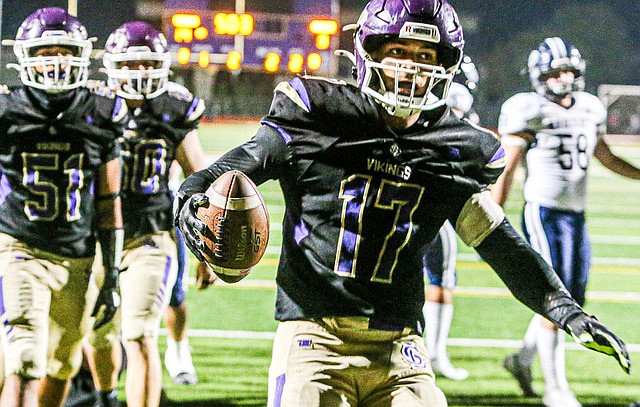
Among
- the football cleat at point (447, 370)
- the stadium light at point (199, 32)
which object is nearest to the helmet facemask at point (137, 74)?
the football cleat at point (447, 370)

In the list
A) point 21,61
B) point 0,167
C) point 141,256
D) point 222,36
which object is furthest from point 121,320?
point 222,36

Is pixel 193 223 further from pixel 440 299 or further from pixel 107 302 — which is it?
pixel 440 299

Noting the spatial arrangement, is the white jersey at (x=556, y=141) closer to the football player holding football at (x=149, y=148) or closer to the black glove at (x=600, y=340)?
the football player holding football at (x=149, y=148)

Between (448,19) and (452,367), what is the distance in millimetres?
2925

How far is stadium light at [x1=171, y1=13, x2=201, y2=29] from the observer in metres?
9.56

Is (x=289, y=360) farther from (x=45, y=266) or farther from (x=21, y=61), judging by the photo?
(x=21, y=61)

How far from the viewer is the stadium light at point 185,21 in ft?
31.3

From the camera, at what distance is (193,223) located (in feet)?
6.58

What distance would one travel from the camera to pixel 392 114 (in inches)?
91.7

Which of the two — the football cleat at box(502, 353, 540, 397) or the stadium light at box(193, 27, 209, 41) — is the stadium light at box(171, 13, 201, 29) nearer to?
the stadium light at box(193, 27, 209, 41)

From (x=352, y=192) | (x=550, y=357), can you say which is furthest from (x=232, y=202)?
(x=550, y=357)

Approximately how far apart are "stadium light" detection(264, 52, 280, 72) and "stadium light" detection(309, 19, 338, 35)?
83 centimetres

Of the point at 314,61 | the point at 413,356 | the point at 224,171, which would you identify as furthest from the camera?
the point at 314,61

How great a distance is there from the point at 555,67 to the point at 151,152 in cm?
203
